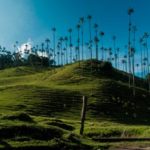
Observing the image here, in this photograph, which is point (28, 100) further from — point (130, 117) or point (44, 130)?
point (44, 130)

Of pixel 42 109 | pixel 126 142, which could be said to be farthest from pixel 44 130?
pixel 42 109

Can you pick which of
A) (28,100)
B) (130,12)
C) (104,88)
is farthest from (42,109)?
(130,12)

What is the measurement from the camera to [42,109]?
9725 centimetres

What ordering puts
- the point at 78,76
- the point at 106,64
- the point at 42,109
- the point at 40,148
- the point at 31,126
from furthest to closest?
the point at 106,64
the point at 78,76
the point at 42,109
the point at 31,126
the point at 40,148

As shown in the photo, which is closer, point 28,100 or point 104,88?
point 28,100

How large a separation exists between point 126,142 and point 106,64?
130 metres

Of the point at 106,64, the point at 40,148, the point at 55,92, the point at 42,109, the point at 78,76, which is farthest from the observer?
the point at 106,64

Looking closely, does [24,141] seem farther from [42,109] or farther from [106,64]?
[106,64]

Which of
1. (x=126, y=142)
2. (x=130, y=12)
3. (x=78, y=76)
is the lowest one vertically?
(x=126, y=142)

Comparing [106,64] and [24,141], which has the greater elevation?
[106,64]

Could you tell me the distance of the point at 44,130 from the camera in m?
29.3

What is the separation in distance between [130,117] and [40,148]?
76562mm

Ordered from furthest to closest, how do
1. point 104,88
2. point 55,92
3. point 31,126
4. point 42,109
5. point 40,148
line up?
point 104,88, point 55,92, point 42,109, point 31,126, point 40,148

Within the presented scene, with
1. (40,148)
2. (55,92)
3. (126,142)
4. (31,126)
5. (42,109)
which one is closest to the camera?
(40,148)
